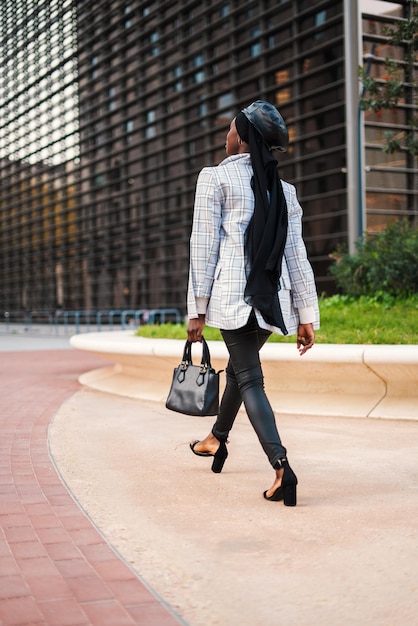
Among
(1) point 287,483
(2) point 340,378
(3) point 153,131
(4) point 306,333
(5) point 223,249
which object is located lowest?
(1) point 287,483

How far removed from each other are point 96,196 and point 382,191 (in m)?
23.2

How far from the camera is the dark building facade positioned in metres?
28.2

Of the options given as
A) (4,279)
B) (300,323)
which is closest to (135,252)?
(4,279)

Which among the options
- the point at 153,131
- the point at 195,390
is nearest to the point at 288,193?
the point at 195,390

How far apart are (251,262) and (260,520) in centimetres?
119

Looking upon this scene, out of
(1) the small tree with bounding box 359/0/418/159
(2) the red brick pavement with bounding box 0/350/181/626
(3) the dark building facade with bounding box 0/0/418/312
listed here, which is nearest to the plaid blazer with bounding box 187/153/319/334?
(2) the red brick pavement with bounding box 0/350/181/626

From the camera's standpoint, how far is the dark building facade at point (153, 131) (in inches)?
1109

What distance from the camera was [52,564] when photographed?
2.68 m

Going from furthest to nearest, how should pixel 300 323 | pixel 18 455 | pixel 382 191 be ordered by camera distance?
pixel 382 191
pixel 18 455
pixel 300 323

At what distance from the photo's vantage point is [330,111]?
28906mm

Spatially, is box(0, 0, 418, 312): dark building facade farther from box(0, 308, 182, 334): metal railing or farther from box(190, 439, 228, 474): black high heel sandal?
box(190, 439, 228, 474): black high heel sandal

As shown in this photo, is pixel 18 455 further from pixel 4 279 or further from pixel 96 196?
pixel 4 279

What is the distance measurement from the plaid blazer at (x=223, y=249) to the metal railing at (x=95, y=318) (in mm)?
21053

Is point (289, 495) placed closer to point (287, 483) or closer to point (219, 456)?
point (287, 483)
